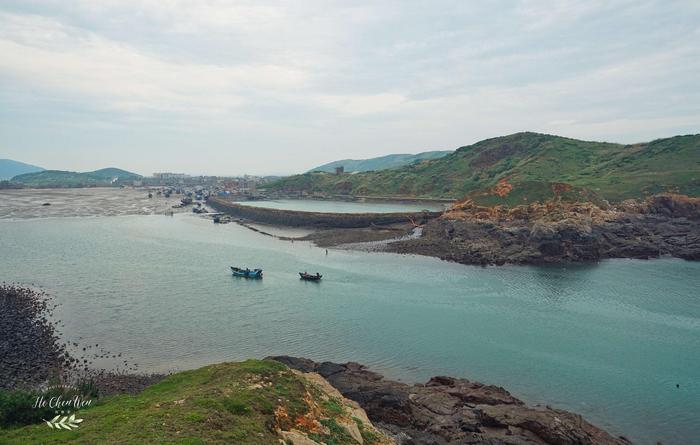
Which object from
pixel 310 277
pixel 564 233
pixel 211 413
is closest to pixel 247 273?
pixel 310 277

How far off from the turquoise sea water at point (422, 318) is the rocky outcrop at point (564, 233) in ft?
14.7

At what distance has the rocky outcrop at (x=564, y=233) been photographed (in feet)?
227

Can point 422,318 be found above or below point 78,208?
below

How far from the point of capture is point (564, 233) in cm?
7112

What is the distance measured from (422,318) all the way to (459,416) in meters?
19.8

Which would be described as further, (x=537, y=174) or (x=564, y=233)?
(x=537, y=174)

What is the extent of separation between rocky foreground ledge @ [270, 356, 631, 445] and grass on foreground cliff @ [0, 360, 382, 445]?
497 cm

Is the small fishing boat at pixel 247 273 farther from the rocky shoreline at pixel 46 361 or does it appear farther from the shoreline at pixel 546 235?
the shoreline at pixel 546 235

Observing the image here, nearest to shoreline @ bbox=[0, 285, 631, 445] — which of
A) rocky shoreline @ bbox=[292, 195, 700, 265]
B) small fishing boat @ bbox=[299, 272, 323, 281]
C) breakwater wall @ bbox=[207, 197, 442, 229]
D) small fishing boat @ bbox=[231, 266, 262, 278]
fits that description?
small fishing boat @ bbox=[231, 266, 262, 278]

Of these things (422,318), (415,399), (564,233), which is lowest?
(422,318)

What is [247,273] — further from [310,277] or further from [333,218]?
[333,218]

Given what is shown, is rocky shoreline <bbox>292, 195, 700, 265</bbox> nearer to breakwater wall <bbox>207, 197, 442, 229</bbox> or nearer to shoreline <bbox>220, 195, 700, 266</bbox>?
shoreline <bbox>220, 195, 700, 266</bbox>

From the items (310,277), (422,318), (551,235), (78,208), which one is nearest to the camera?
(422,318)

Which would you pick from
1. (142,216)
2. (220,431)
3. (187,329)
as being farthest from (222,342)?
(142,216)
